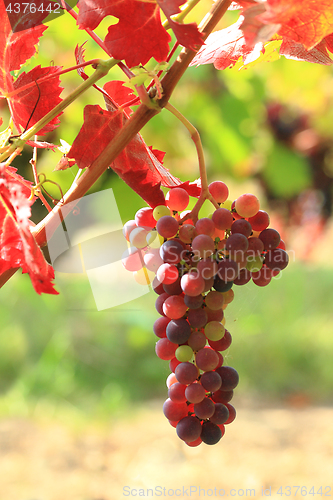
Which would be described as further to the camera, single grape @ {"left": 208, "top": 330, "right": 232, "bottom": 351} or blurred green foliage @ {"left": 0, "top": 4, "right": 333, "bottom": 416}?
blurred green foliage @ {"left": 0, "top": 4, "right": 333, "bottom": 416}

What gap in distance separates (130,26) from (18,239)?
0.11 meters

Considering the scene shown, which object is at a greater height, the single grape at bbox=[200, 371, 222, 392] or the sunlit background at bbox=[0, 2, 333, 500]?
the single grape at bbox=[200, 371, 222, 392]

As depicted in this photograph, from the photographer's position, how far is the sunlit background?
57.0 inches

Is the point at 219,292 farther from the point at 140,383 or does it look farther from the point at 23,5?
the point at 140,383

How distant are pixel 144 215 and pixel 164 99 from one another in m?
0.08

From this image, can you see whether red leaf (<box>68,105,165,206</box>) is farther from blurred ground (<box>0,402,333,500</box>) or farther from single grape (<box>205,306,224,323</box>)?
blurred ground (<box>0,402,333,500</box>)

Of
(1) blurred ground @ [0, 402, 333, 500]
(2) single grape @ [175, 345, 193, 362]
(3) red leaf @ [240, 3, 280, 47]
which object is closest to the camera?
(3) red leaf @ [240, 3, 280, 47]

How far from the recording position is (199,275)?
0.22 meters

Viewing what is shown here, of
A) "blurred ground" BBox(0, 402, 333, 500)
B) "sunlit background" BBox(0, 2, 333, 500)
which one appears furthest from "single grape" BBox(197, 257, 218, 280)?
"blurred ground" BBox(0, 402, 333, 500)

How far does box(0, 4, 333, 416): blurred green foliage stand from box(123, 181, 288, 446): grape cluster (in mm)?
1320

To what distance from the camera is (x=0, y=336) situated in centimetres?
197

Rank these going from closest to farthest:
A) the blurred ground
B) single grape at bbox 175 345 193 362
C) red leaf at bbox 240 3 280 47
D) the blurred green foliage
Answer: red leaf at bbox 240 3 280 47 < single grape at bbox 175 345 193 362 < the blurred ground < the blurred green foliage

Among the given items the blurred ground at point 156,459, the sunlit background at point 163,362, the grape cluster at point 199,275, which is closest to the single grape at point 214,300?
the grape cluster at point 199,275

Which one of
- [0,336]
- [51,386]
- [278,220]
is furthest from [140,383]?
[278,220]
